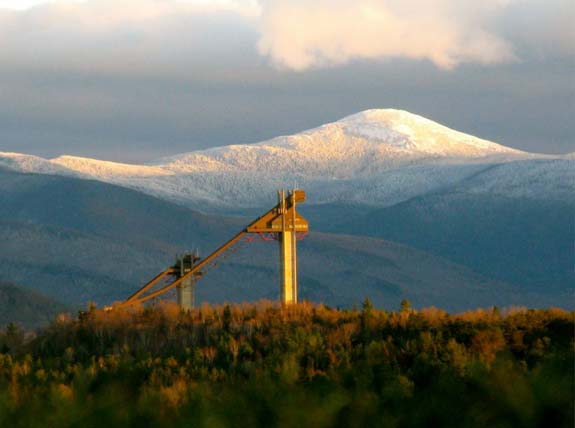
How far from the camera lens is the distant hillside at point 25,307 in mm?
94188

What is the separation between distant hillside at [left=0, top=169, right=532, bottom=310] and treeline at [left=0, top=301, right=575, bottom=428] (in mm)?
109642

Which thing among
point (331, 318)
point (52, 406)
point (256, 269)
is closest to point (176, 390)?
point (52, 406)

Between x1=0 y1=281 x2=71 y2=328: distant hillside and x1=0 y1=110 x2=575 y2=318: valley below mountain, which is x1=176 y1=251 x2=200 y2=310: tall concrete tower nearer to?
x1=0 y1=281 x2=71 y2=328: distant hillside

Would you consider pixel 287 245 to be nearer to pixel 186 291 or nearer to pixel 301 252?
pixel 186 291

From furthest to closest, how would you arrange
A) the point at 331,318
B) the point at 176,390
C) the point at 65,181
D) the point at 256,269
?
the point at 65,181
the point at 256,269
the point at 331,318
the point at 176,390

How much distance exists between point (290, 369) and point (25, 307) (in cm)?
7916

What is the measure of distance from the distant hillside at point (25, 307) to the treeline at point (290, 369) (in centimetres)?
5817

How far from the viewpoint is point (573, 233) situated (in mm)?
189375

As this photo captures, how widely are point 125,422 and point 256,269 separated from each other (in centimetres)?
14407

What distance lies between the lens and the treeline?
53.7ft

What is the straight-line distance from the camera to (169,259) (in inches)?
6334

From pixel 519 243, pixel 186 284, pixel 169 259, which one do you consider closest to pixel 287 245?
pixel 186 284

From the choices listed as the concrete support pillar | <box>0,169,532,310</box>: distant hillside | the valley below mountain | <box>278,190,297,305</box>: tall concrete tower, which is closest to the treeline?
<box>278,190,297,305</box>: tall concrete tower

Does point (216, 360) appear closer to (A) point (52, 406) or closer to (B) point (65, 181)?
(A) point (52, 406)
